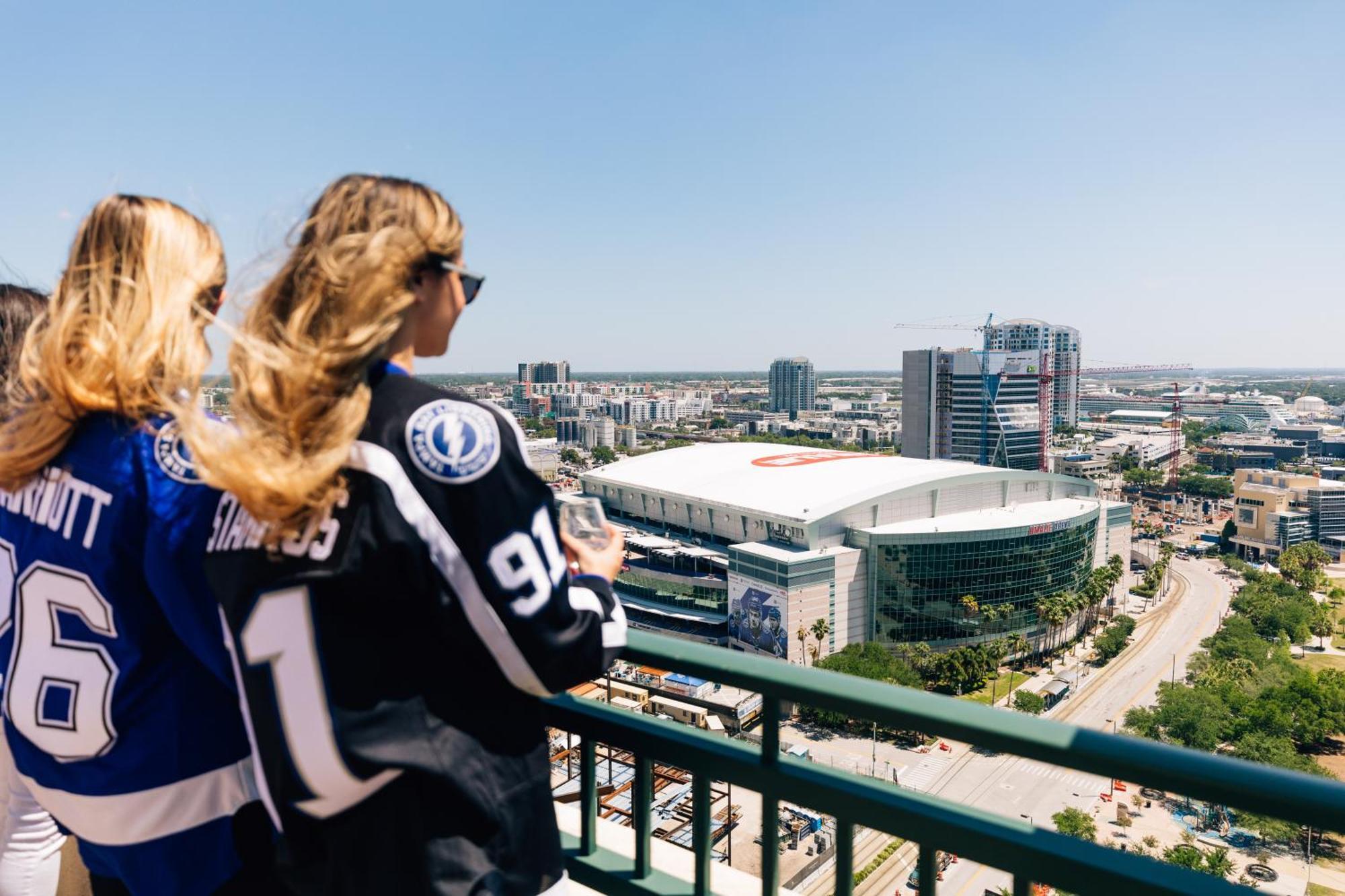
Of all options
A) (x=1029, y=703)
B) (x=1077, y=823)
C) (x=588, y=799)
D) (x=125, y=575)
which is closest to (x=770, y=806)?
(x=588, y=799)

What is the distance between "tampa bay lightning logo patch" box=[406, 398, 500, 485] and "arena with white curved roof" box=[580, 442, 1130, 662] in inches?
629

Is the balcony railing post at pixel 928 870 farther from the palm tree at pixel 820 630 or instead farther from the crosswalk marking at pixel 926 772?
the palm tree at pixel 820 630

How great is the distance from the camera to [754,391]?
341ft

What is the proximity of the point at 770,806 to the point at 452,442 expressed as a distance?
77 centimetres

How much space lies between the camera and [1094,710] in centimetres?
1474

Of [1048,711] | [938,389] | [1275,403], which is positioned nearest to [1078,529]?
[1048,711]

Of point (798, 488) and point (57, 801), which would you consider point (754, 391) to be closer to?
point (798, 488)

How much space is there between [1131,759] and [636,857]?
2.70 ft

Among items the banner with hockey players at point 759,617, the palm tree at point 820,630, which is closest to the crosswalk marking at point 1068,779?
the palm tree at point 820,630

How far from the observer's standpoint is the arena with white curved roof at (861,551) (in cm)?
1720

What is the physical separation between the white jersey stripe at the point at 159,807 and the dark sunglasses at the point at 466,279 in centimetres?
59

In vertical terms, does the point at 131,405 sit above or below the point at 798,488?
above

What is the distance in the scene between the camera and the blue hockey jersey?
84 cm

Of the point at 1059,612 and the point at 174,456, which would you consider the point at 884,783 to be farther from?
the point at 1059,612
